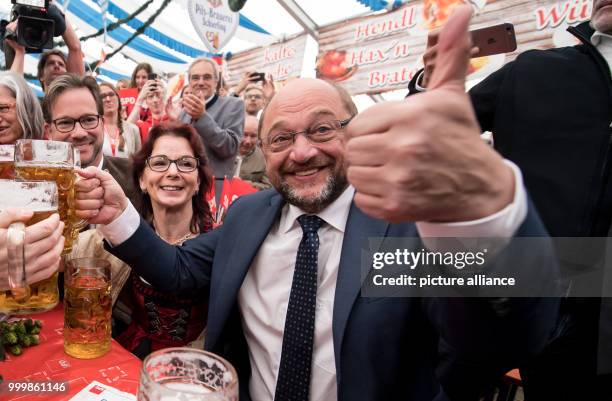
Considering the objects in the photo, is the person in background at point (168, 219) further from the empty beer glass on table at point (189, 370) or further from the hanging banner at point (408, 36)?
the hanging banner at point (408, 36)

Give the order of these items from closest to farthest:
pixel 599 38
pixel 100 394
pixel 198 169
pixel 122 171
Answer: pixel 100 394 < pixel 599 38 < pixel 198 169 < pixel 122 171

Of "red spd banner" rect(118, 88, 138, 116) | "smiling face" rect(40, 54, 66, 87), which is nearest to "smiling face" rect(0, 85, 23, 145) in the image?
"smiling face" rect(40, 54, 66, 87)

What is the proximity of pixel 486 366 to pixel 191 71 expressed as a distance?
3.17 metres

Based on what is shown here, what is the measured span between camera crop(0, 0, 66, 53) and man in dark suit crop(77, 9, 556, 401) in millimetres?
1927

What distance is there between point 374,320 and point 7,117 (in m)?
1.95

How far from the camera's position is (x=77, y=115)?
1.94m

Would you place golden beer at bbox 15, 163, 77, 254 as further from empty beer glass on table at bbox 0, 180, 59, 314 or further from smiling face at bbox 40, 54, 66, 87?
smiling face at bbox 40, 54, 66, 87

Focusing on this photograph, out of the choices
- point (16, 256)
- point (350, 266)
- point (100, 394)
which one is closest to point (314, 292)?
point (350, 266)

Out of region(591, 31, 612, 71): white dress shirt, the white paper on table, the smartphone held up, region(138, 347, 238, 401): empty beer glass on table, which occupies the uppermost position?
the smartphone held up

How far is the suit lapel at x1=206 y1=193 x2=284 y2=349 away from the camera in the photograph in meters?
1.16

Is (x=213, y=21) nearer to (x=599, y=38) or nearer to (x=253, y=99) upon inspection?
(x=253, y=99)

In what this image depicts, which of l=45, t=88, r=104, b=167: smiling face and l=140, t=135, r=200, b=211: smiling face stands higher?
l=45, t=88, r=104, b=167: smiling face

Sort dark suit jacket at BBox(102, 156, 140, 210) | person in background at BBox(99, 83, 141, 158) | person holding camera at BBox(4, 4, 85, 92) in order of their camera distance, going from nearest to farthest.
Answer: dark suit jacket at BBox(102, 156, 140, 210), person holding camera at BBox(4, 4, 85, 92), person in background at BBox(99, 83, 141, 158)

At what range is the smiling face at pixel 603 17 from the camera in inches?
50.5
